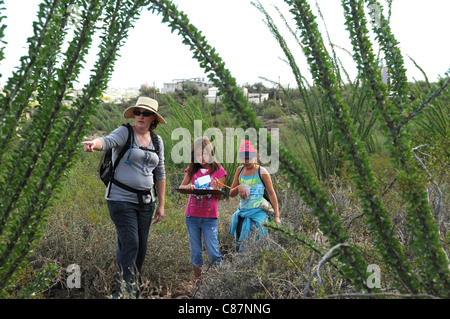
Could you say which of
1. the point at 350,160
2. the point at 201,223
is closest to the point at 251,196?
the point at 201,223

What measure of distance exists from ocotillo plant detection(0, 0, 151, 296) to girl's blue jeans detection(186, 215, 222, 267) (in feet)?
8.59

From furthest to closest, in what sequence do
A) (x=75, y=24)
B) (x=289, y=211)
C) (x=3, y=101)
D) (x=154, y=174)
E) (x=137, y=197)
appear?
(x=289, y=211), (x=154, y=174), (x=137, y=197), (x=75, y=24), (x=3, y=101)

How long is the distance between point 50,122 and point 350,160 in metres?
1.15

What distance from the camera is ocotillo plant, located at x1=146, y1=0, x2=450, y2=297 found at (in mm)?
1467

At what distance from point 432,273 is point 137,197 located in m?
2.63

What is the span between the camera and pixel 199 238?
432cm

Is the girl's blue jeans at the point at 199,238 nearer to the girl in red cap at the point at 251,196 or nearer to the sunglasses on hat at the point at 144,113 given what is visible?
the girl in red cap at the point at 251,196

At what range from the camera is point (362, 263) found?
1509 millimetres

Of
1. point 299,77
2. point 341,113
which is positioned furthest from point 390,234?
point 299,77

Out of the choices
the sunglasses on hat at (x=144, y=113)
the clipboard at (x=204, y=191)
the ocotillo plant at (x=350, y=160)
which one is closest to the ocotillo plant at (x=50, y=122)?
the ocotillo plant at (x=350, y=160)

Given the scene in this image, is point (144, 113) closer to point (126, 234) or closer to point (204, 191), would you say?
point (204, 191)

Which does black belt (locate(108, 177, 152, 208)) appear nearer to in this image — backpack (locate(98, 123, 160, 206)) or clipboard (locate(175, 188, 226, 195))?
backpack (locate(98, 123, 160, 206))

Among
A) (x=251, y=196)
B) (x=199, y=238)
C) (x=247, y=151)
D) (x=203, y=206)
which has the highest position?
(x=247, y=151)
